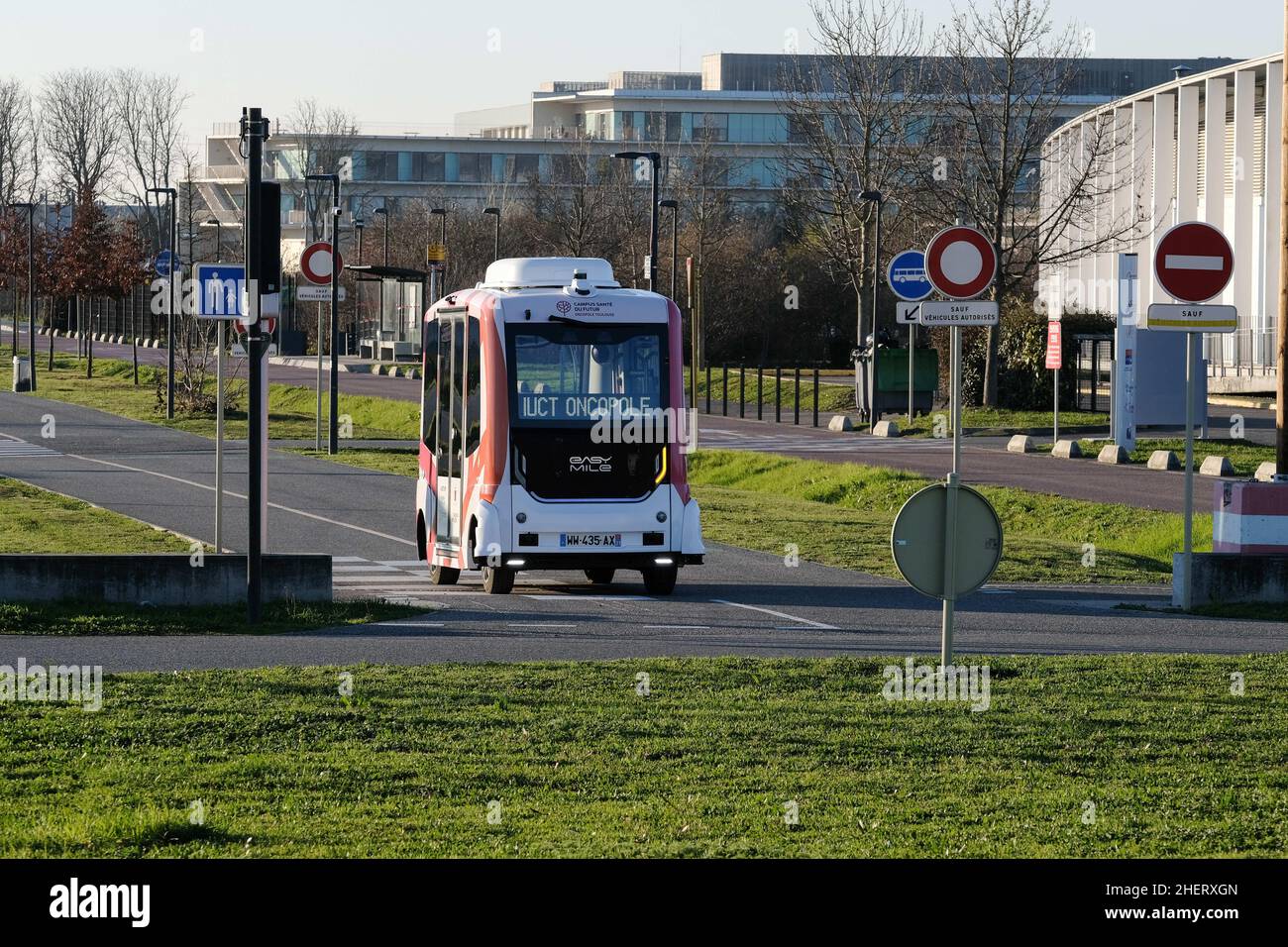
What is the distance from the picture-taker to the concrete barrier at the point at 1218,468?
99.2ft

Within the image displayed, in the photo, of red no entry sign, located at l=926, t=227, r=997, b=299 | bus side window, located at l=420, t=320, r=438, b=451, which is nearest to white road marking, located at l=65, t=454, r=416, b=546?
bus side window, located at l=420, t=320, r=438, b=451

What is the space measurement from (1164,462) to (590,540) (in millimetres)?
17970

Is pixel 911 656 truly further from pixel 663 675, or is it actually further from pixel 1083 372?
pixel 1083 372

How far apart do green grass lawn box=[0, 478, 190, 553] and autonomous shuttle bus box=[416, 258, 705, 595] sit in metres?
4.12

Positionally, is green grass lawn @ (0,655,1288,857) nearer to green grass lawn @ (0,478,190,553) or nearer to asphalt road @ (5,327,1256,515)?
green grass lawn @ (0,478,190,553)

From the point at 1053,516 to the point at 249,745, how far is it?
18618 mm

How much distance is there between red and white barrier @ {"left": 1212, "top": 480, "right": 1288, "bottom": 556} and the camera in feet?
54.2

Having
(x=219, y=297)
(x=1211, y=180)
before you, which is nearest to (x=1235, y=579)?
(x=219, y=297)

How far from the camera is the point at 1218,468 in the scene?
30.3 m

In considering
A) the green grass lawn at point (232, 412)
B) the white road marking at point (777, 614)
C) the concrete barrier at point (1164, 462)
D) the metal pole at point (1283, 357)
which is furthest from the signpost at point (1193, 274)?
the green grass lawn at point (232, 412)

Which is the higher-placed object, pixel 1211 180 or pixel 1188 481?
pixel 1211 180

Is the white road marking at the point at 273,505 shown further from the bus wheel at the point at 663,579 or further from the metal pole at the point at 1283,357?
the metal pole at the point at 1283,357

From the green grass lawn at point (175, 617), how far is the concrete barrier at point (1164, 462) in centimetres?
1955
